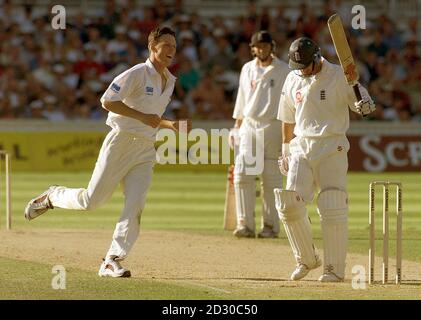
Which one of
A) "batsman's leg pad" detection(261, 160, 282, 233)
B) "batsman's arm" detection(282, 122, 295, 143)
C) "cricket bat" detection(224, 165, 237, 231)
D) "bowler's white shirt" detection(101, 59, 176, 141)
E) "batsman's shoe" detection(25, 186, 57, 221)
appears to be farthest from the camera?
"cricket bat" detection(224, 165, 237, 231)

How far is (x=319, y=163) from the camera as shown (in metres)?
9.96

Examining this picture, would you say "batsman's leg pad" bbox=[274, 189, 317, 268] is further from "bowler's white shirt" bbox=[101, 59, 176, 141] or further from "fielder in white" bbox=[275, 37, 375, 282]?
"bowler's white shirt" bbox=[101, 59, 176, 141]

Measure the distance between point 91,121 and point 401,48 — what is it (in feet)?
25.9

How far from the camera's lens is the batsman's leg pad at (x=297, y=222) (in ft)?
32.1

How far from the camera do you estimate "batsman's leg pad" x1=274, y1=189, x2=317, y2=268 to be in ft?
32.1

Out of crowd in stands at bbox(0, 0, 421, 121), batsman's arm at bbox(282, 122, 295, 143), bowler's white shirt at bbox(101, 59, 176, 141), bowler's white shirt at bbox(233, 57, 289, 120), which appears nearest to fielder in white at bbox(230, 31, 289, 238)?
bowler's white shirt at bbox(233, 57, 289, 120)

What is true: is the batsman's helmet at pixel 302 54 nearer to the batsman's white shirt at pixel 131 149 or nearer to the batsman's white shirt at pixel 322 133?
the batsman's white shirt at pixel 322 133

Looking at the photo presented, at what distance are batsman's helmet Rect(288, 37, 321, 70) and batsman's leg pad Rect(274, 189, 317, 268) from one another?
3.41 feet

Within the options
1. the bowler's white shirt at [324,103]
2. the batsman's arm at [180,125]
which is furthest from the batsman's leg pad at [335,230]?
the batsman's arm at [180,125]

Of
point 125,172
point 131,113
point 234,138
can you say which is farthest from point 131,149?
point 234,138

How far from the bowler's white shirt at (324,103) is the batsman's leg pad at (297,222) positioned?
0.56 metres

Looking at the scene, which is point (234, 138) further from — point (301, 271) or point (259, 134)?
point (301, 271)

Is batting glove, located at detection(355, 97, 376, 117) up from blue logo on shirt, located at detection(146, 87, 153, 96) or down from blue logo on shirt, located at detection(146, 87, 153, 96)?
down
